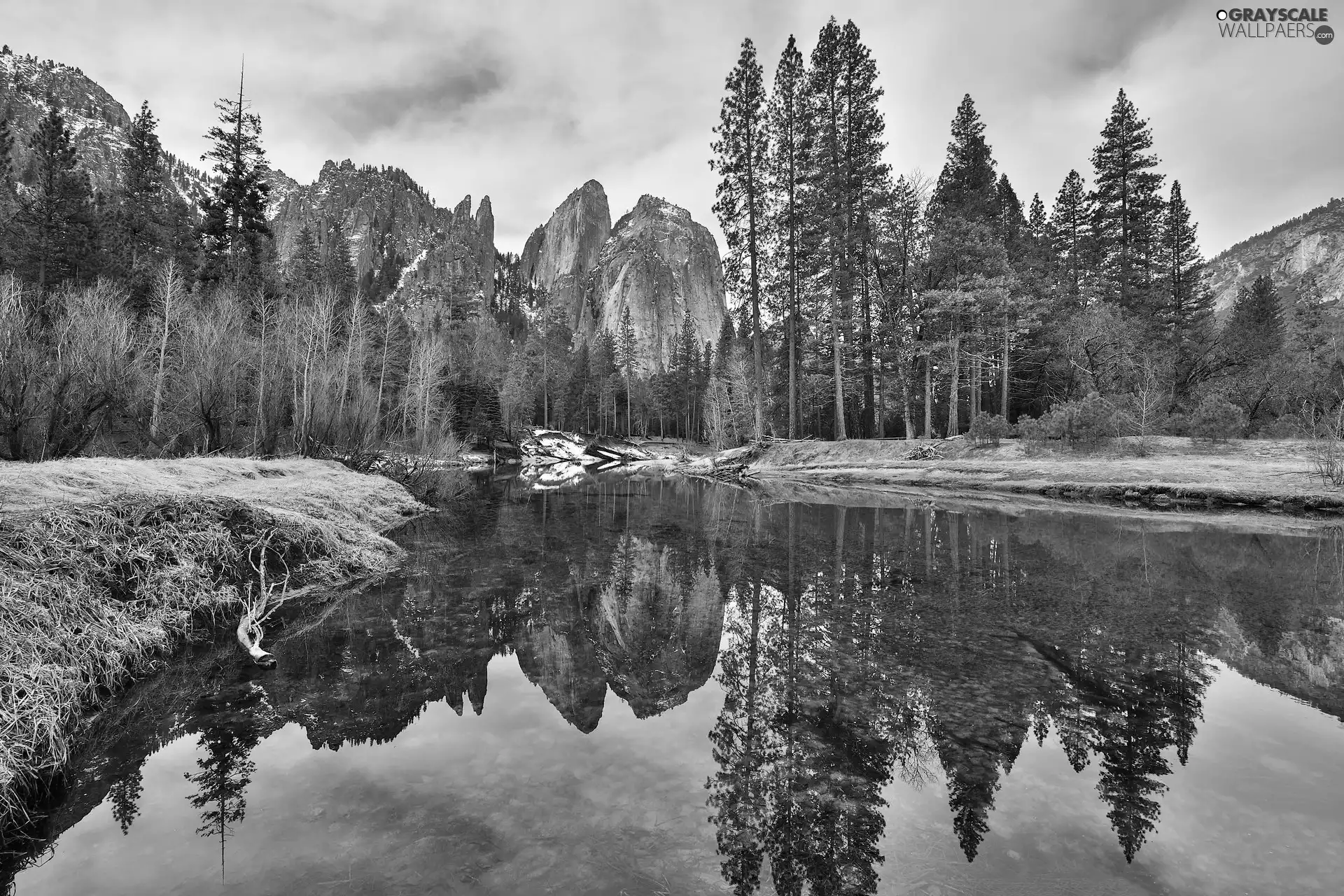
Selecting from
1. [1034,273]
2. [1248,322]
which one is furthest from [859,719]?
[1248,322]

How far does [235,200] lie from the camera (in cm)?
3069

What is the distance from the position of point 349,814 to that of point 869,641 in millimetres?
4813

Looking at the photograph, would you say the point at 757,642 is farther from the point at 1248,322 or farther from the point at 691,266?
the point at 691,266

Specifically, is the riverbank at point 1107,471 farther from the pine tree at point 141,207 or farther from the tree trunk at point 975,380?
the pine tree at point 141,207

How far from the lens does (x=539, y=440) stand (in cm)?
5522

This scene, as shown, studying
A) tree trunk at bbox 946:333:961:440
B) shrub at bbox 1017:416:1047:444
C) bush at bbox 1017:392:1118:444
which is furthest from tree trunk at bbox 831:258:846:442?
bush at bbox 1017:392:1118:444

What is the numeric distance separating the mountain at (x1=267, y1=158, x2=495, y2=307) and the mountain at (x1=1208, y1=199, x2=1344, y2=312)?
17668 cm

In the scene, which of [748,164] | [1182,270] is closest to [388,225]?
[748,164]

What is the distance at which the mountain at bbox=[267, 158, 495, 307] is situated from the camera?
442 feet

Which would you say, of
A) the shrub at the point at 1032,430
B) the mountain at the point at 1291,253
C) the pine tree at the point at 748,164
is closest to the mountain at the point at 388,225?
the pine tree at the point at 748,164

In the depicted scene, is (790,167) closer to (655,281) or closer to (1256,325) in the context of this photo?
(1256,325)

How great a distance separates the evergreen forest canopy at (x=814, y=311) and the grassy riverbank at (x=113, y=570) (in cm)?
874

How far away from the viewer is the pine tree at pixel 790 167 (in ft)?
96.2

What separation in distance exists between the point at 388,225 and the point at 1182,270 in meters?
171
